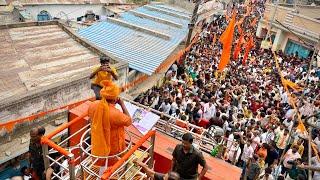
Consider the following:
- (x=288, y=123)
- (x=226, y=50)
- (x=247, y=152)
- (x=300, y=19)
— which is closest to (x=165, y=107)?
(x=247, y=152)

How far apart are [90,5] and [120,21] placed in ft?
34.8

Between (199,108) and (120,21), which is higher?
(120,21)

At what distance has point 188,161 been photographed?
439cm

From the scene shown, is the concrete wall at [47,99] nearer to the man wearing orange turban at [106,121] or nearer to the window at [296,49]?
the man wearing orange turban at [106,121]

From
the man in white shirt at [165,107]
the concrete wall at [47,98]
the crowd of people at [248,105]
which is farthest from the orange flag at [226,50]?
the concrete wall at [47,98]

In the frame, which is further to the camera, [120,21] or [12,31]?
[120,21]

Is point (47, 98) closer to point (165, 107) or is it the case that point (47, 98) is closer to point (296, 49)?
point (165, 107)

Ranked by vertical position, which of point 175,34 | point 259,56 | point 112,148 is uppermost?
point 112,148

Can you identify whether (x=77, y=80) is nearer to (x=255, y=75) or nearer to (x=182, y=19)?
(x=255, y=75)

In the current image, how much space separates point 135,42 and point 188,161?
1110 centimetres

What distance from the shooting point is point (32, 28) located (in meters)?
14.2

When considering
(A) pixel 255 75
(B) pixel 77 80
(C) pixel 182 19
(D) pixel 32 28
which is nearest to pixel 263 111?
(A) pixel 255 75

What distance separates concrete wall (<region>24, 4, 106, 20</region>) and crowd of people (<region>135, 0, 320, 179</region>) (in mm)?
11293

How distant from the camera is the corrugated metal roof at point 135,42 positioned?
1270cm
